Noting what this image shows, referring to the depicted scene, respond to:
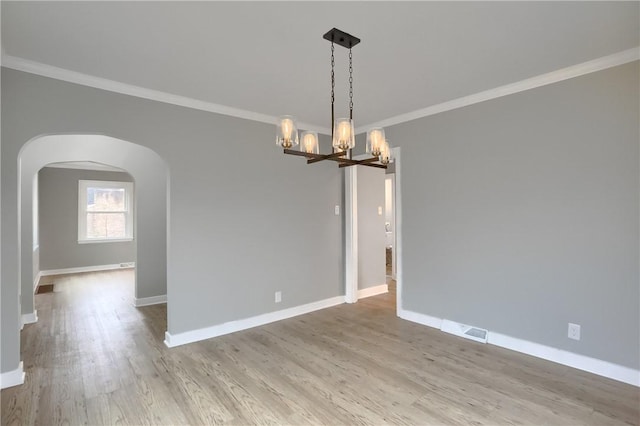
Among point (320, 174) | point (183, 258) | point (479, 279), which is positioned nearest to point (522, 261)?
point (479, 279)

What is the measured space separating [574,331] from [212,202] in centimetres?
368

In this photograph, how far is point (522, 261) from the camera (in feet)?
10.3

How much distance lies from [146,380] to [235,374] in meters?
0.70

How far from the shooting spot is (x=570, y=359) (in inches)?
112

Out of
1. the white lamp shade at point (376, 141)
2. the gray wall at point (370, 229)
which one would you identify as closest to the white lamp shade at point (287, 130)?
the white lamp shade at point (376, 141)

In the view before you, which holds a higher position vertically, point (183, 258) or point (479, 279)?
→ point (183, 258)

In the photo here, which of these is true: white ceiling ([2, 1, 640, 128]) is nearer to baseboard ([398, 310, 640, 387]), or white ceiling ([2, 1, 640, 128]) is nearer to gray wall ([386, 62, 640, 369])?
gray wall ([386, 62, 640, 369])

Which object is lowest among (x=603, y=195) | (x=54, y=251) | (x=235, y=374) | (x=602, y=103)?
(x=235, y=374)

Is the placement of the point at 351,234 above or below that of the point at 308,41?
below

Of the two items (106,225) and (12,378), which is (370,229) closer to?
(12,378)

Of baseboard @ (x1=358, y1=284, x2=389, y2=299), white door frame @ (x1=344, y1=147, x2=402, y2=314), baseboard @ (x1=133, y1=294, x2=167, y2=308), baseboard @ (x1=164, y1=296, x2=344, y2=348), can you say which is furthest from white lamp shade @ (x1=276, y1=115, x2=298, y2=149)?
baseboard @ (x1=133, y1=294, x2=167, y2=308)

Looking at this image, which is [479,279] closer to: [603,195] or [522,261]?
[522,261]

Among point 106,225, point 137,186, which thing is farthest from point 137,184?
point 106,225

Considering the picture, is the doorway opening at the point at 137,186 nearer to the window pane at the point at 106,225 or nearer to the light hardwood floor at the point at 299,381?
the light hardwood floor at the point at 299,381
